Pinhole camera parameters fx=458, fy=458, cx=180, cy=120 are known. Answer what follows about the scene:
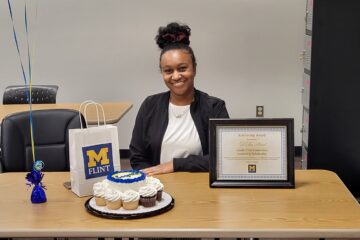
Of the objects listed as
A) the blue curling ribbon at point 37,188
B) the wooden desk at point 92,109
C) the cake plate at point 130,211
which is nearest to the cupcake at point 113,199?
the cake plate at point 130,211

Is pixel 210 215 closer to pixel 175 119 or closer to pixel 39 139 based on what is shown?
pixel 175 119

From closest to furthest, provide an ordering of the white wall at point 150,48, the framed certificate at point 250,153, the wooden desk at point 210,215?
1. the wooden desk at point 210,215
2. the framed certificate at point 250,153
3. the white wall at point 150,48

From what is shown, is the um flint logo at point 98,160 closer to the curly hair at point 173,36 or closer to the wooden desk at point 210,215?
the wooden desk at point 210,215

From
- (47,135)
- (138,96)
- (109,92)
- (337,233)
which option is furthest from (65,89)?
(337,233)

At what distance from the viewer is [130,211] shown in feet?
4.67

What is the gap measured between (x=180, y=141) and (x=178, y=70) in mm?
332

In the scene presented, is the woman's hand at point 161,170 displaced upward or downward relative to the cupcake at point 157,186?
downward

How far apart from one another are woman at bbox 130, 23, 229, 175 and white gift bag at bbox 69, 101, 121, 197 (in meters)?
0.48

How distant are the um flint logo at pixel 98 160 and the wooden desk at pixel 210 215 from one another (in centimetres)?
11

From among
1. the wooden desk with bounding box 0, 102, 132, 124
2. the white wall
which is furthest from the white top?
the white wall

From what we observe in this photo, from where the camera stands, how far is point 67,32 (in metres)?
4.54

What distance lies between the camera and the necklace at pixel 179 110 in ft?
7.15

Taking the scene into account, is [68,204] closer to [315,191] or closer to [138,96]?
[315,191]

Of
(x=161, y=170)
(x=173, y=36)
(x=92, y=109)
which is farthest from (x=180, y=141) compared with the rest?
(x=92, y=109)
